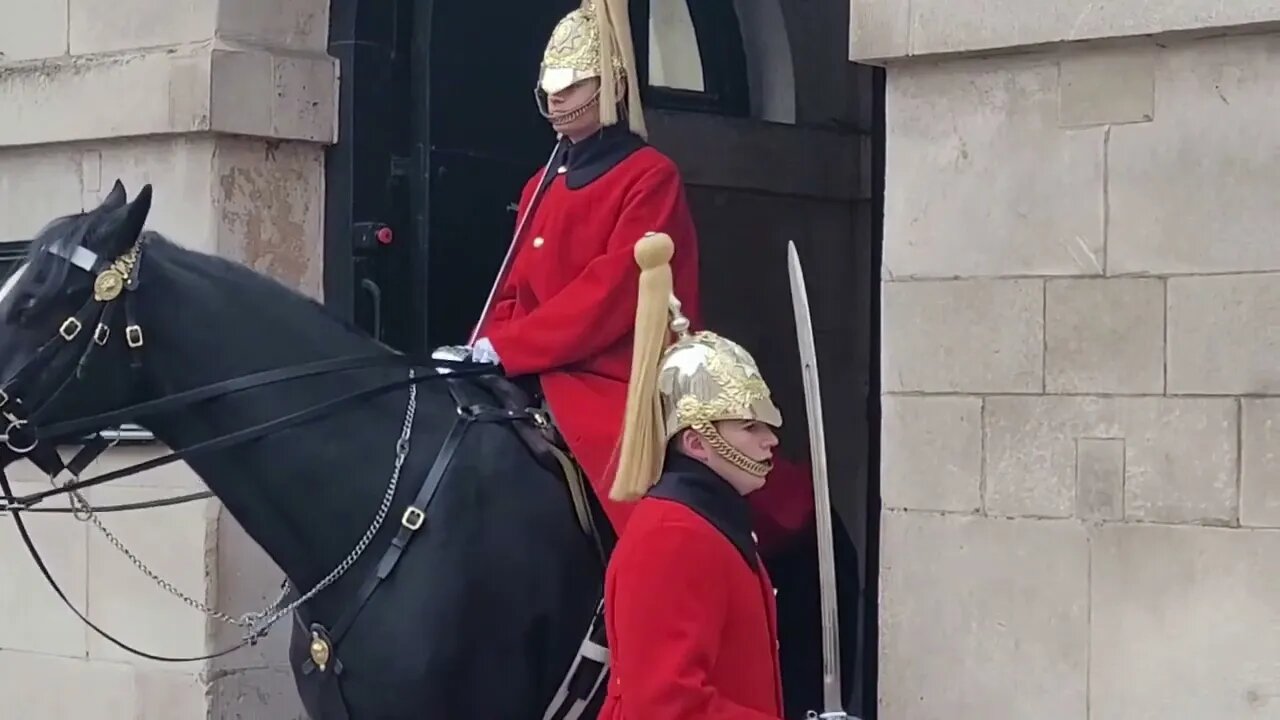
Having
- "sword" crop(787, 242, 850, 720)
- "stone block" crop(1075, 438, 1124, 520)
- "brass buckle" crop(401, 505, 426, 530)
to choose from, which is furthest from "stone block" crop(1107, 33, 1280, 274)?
"brass buckle" crop(401, 505, 426, 530)

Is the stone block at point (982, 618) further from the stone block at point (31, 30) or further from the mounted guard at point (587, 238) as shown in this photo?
the stone block at point (31, 30)

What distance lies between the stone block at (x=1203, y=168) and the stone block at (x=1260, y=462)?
0.90ft

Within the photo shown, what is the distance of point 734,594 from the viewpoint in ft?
11.0

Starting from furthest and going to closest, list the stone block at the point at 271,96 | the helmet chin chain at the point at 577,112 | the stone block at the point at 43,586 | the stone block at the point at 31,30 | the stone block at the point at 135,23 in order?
the stone block at the point at 31,30 → the stone block at the point at 43,586 → the stone block at the point at 135,23 → the stone block at the point at 271,96 → the helmet chin chain at the point at 577,112

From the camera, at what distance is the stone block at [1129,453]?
13.6 ft

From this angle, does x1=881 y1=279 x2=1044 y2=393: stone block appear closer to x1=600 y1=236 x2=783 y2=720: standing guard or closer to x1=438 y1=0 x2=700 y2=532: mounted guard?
x1=438 y1=0 x2=700 y2=532: mounted guard

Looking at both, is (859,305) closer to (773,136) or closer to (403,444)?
(773,136)

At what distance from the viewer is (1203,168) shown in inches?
165

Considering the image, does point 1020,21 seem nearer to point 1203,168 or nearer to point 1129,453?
point 1203,168

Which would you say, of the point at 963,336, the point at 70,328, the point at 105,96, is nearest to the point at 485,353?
the point at 70,328

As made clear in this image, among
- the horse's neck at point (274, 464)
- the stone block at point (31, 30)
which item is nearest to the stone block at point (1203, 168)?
the horse's neck at point (274, 464)

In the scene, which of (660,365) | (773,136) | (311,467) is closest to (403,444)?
(311,467)

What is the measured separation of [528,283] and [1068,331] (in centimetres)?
126

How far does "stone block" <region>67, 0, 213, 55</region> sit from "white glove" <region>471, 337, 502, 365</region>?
1656 mm
